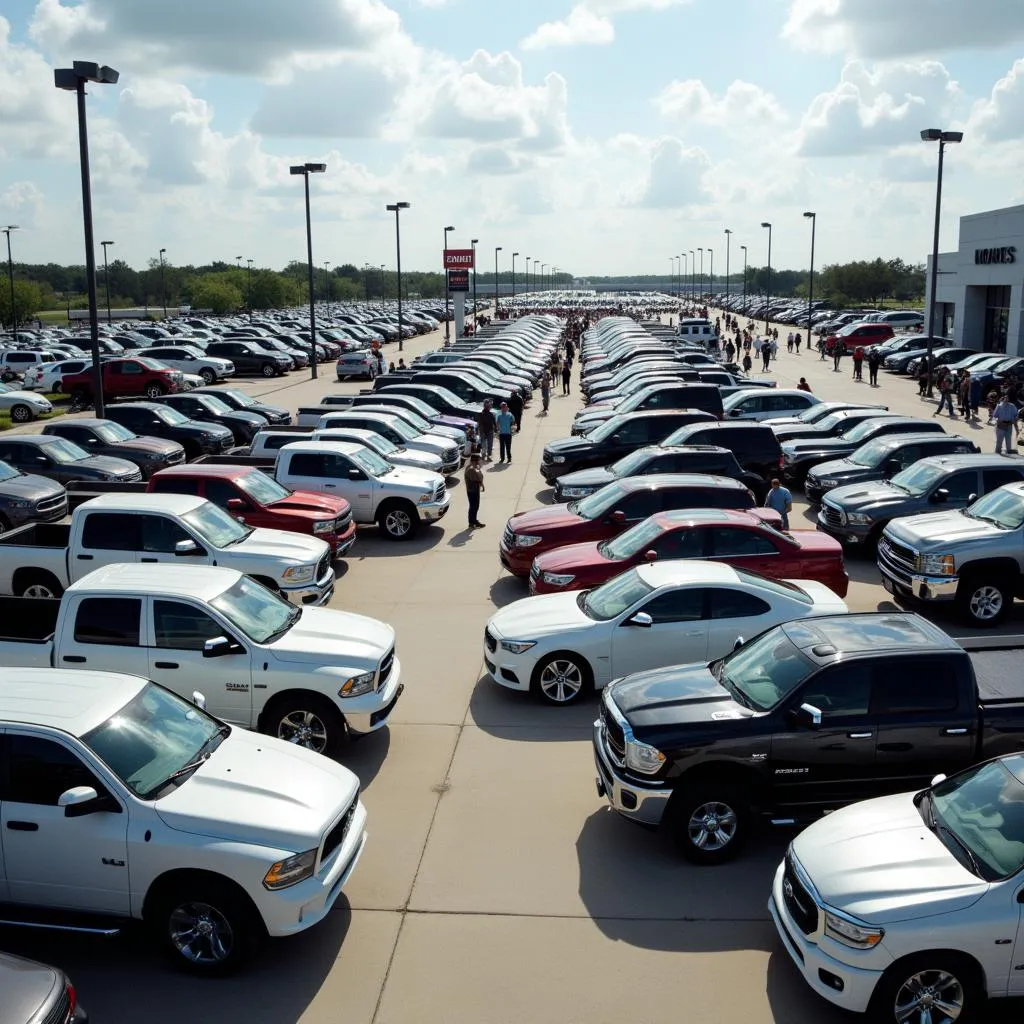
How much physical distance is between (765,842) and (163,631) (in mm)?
5292

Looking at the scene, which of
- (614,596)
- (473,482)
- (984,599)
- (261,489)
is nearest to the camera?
(614,596)

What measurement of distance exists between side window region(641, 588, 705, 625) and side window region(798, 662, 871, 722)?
9.09 feet

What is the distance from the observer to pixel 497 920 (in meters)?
7.05

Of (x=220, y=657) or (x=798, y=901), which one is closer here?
(x=798, y=901)

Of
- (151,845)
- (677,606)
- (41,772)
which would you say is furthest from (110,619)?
(677,606)

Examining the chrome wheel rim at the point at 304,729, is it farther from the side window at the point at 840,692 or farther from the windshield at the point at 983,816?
the windshield at the point at 983,816

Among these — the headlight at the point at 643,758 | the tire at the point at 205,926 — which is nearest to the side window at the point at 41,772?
the tire at the point at 205,926

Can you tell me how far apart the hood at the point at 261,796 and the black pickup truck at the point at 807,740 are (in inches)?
84.3

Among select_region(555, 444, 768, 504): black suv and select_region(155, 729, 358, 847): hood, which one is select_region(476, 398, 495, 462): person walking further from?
select_region(155, 729, 358, 847): hood

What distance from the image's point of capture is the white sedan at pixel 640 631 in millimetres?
10445

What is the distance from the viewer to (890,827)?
21.2 ft

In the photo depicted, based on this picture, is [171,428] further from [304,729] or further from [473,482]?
[304,729]

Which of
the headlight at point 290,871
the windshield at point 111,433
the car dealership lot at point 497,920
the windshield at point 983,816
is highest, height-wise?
the windshield at point 111,433

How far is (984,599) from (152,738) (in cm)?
1038
